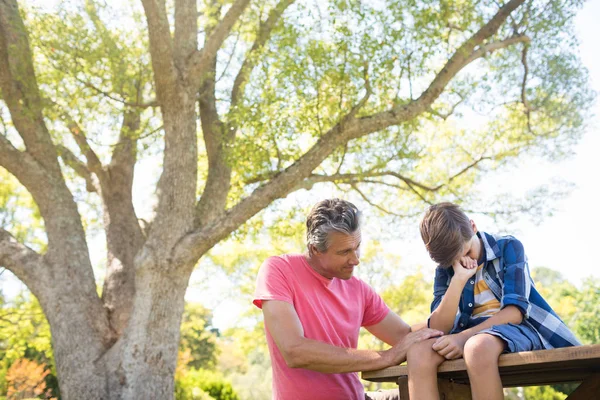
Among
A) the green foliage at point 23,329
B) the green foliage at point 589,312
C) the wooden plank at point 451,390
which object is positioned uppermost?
the green foliage at point 589,312

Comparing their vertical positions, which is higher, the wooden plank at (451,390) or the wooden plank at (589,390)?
the wooden plank at (451,390)

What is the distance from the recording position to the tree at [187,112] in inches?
266

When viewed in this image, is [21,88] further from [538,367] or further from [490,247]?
[538,367]

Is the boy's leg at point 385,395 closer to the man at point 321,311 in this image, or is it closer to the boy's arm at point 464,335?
the man at point 321,311

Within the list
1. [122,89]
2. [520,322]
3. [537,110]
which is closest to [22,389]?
[122,89]

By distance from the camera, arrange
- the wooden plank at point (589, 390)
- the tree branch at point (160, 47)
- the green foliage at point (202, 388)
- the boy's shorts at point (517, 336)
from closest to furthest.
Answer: the boy's shorts at point (517, 336) < the wooden plank at point (589, 390) < the tree branch at point (160, 47) < the green foliage at point (202, 388)

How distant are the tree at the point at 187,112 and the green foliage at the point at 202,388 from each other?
458 cm

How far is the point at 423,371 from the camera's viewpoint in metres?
2.00

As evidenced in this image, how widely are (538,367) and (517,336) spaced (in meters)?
0.11

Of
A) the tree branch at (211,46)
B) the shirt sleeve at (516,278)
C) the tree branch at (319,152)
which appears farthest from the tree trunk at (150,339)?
the shirt sleeve at (516,278)

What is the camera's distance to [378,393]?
3037mm

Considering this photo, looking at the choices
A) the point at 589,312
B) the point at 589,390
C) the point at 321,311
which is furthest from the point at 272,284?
the point at 589,312

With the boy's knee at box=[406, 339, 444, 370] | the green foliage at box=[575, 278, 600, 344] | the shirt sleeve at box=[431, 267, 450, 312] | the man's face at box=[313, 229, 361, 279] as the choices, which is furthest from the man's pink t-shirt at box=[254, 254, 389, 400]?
the green foliage at box=[575, 278, 600, 344]

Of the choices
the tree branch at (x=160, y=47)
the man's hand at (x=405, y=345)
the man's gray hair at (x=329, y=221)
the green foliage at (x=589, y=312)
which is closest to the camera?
the man's hand at (x=405, y=345)
